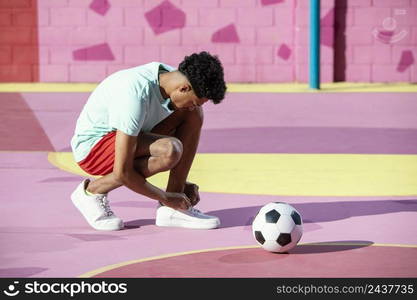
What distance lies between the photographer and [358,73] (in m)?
15.1

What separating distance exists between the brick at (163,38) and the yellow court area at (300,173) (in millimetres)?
6237

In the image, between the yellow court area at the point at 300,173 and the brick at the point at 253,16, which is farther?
the brick at the point at 253,16

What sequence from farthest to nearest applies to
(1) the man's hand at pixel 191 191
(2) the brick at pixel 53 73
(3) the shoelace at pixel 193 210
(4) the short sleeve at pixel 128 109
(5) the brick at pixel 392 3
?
(2) the brick at pixel 53 73 → (5) the brick at pixel 392 3 → (1) the man's hand at pixel 191 191 → (3) the shoelace at pixel 193 210 → (4) the short sleeve at pixel 128 109

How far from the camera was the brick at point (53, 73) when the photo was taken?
15.3 metres

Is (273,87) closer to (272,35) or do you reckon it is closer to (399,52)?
(272,35)

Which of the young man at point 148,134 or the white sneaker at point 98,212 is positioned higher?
the young man at point 148,134

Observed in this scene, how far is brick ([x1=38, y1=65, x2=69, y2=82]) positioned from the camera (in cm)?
1527

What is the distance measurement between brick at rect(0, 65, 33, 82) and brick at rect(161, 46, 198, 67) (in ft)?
6.80

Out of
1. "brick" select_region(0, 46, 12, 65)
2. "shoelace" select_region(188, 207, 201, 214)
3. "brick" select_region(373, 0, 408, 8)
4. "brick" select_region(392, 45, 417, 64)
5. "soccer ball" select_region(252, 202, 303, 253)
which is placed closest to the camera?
"soccer ball" select_region(252, 202, 303, 253)

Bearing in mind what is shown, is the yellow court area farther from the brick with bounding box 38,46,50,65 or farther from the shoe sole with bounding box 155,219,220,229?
the brick with bounding box 38,46,50,65

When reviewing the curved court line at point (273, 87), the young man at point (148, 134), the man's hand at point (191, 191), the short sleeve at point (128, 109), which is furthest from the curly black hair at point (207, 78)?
the curved court line at point (273, 87)

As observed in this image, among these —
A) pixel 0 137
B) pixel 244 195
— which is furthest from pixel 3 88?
pixel 244 195

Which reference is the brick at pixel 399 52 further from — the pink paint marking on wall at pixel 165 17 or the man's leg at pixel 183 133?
the man's leg at pixel 183 133

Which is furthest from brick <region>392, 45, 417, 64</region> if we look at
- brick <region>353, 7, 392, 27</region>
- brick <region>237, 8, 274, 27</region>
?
brick <region>237, 8, 274, 27</region>
